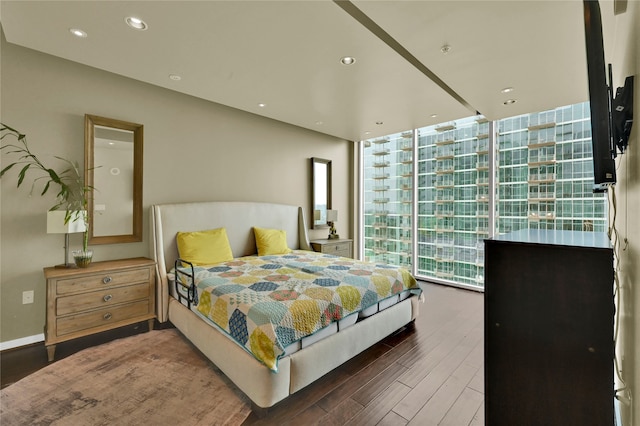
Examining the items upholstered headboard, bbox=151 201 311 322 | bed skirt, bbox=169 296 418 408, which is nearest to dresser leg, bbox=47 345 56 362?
upholstered headboard, bbox=151 201 311 322

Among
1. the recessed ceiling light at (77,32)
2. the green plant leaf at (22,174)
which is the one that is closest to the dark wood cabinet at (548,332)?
the recessed ceiling light at (77,32)

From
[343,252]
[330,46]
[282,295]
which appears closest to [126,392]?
[282,295]

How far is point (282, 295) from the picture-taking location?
86.8 inches

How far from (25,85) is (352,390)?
153 inches

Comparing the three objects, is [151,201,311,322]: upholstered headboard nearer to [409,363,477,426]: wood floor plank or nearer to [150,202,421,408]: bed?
[150,202,421,408]: bed

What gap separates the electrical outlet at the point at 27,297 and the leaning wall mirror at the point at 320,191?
12.0 ft

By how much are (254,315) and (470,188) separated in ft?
13.1

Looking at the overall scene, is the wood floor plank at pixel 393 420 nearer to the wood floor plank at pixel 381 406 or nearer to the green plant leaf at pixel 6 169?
the wood floor plank at pixel 381 406

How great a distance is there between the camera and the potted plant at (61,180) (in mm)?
2529

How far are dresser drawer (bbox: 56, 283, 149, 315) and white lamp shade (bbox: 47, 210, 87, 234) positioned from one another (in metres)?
0.59

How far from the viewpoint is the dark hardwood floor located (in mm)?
1776

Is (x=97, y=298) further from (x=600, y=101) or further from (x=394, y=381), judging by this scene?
(x=600, y=101)

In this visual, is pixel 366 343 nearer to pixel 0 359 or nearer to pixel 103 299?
pixel 103 299

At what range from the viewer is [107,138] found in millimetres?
3053
